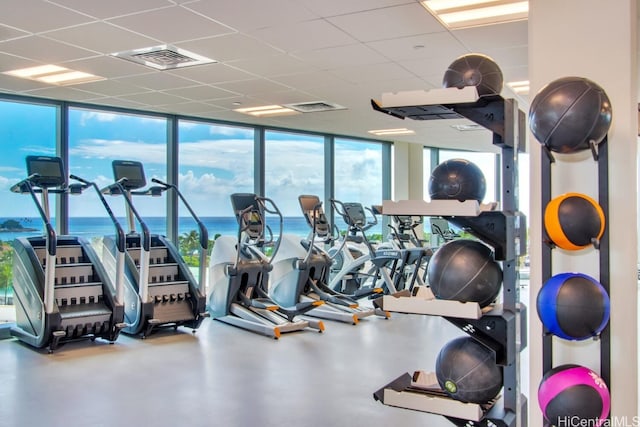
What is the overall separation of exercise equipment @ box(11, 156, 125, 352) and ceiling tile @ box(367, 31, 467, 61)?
3412 millimetres

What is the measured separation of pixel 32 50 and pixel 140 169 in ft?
5.93

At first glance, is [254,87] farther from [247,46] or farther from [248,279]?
[248,279]

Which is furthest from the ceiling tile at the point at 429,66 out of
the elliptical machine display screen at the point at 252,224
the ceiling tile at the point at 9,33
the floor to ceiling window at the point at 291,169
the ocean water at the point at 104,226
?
the floor to ceiling window at the point at 291,169

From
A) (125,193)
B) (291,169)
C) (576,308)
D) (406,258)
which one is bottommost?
(406,258)

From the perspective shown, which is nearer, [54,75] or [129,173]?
[54,75]

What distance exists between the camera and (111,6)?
4074 mm

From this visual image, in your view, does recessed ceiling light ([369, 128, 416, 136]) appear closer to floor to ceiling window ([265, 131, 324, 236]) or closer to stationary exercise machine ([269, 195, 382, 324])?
floor to ceiling window ([265, 131, 324, 236])

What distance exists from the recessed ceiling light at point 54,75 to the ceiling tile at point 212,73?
3.35 ft

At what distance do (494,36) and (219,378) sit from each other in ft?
12.4

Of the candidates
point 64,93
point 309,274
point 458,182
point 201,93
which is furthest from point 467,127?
point 458,182

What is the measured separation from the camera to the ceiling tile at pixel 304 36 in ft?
15.1

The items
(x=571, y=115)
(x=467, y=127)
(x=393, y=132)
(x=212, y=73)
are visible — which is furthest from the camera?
(x=393, y=132)

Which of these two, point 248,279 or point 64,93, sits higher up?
point 64,93

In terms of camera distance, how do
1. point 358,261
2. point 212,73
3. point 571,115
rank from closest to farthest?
point 571,115 < point 212,73 < point 358,261
